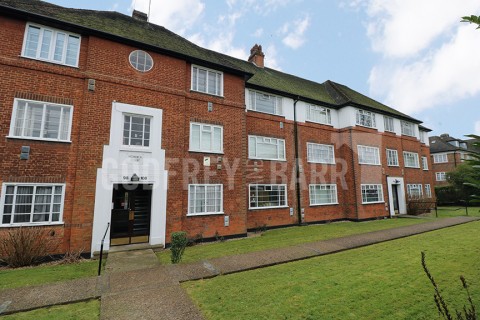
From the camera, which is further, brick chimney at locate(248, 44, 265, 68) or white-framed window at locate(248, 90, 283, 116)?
brick chimney at locate(248, 44, 265, 68)

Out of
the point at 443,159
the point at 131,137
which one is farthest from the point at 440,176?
the point at 131,137

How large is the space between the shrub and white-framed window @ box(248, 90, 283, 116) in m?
11.7

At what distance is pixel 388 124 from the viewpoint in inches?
821

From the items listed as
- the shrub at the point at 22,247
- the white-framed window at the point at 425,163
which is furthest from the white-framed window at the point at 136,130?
the white-framed window at the point at 425,163

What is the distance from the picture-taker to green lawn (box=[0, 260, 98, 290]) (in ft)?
20.9

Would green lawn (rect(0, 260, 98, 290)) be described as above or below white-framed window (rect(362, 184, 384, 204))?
below

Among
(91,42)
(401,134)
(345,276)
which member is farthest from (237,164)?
(401,134)

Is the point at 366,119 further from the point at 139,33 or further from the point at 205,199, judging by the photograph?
the point at 139,33

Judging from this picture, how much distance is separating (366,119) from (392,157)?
4.31 meters

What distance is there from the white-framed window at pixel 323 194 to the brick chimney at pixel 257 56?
11.2 metres

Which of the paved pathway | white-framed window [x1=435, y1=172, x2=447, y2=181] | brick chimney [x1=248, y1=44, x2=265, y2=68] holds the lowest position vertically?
the paved pathway

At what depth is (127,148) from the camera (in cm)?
988

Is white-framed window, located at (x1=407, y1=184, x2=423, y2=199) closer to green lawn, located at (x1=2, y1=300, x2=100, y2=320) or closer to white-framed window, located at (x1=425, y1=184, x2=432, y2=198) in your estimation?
white-framed window, located at (x1=425, y1=184, x2=432, y2=198)

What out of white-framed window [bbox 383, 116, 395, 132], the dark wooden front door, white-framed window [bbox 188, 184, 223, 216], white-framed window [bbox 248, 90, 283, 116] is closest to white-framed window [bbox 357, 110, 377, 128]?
white-framed window [bbox 383, 116, 395, 132]
